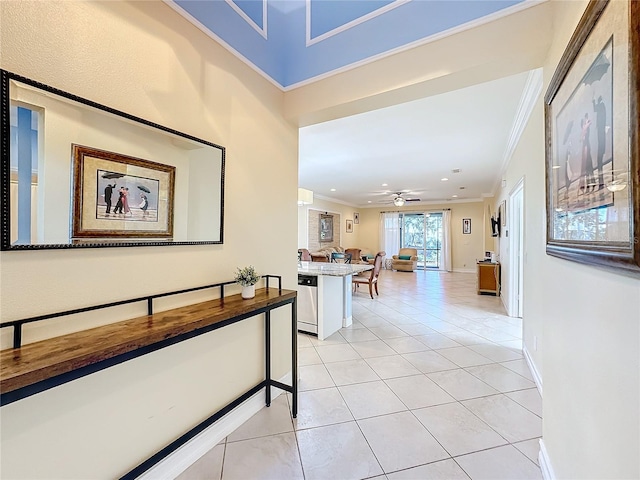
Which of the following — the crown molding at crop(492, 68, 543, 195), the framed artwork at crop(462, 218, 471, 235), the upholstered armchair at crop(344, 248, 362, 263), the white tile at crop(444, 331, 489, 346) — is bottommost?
the white tile at crop(444, 331, 489, 346)

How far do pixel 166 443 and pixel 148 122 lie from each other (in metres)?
1.63

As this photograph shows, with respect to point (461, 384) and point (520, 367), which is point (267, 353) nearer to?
point (461, 384)

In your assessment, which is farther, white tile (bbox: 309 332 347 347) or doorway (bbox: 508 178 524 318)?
doorway (bbox: 508 178 524 318)

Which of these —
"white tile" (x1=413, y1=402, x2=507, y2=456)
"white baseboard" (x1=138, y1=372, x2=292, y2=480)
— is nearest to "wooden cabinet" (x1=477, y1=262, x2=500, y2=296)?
"white tile" (x1=413, y1=402, x2=507, y2=456)

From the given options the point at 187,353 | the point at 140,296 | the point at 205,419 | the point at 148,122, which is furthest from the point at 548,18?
the point at 205,419

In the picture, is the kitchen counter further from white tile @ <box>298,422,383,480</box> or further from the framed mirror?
the framed mirror

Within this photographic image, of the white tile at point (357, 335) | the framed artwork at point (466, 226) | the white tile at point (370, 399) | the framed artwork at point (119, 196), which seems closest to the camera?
the framed artwork at point (119, 196)

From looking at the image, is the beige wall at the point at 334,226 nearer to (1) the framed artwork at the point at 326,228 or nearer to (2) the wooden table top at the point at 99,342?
(1) the framed artwork at the point at 326,228

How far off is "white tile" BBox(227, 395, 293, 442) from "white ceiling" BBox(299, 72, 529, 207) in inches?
113

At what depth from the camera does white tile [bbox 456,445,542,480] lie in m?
1.45

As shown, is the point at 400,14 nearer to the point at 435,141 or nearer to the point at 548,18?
Answer: the point at 548,18

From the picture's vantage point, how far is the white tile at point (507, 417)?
1759mm

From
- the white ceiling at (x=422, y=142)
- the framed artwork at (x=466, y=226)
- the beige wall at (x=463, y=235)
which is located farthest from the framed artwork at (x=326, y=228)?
the framed artwork at (x=466, y=226)

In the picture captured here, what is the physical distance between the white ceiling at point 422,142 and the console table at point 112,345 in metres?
2.48
